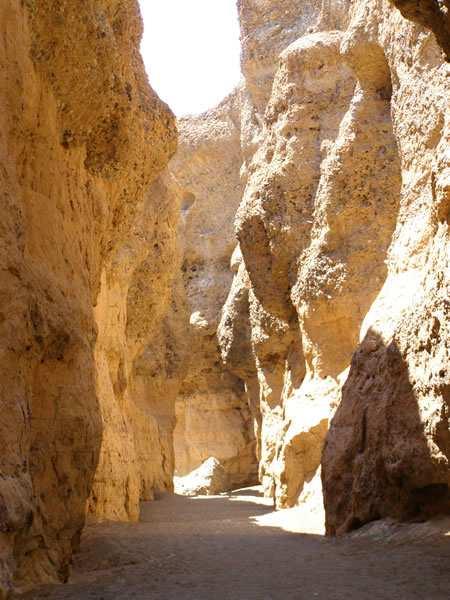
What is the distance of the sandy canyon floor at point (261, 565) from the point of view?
482 cm

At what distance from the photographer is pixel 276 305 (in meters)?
15.8

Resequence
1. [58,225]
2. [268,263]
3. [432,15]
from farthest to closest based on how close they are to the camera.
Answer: [268,263]
[58,225]
[432,15]

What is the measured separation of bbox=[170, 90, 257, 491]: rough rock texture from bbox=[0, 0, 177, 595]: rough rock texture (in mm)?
17041

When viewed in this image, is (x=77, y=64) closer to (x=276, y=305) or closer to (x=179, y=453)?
(x=276, y=305)

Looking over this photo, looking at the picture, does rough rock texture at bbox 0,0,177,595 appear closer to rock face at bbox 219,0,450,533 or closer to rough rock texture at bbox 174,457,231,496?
rock face at bbox 219,0,450,533

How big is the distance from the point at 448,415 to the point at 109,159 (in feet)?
16.7

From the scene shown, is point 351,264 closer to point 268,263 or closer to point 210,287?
point 268,263

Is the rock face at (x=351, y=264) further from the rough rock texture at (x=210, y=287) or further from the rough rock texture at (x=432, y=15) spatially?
the rough rock texture at (x=210, y=287)

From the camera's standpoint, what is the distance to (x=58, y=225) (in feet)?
23.6

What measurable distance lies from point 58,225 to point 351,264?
6990mm

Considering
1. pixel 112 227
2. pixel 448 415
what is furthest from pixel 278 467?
pixel 448 415

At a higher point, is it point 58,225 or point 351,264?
point 351,264

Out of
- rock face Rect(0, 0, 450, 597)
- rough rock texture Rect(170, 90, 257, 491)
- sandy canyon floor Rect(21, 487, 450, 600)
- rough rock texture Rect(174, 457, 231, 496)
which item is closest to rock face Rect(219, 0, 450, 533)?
rock face Rect(0, 0, 450, 597)

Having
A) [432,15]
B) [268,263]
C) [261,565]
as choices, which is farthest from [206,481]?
[432,15]
